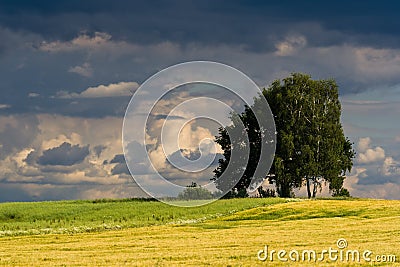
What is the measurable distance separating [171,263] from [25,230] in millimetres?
29953

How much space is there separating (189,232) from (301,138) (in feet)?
141

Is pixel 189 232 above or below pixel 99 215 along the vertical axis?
below

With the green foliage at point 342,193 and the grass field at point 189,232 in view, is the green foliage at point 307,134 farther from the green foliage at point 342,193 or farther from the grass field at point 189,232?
the grass field at point 189,232

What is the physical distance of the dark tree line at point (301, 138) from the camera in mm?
86375

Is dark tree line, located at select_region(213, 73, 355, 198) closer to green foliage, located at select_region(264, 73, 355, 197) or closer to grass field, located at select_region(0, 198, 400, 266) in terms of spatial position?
green foliage, located at select_region(264, 73, 355, 197)

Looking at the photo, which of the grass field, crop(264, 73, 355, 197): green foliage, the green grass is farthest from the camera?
crop(264, 73, 355, 197): green foliage

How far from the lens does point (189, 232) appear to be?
4753 cm

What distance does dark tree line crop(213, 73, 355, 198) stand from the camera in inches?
3401

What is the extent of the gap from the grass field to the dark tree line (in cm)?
1543

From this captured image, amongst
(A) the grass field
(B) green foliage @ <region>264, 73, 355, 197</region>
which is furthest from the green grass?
(B) green foliage @ <region>264, 73, 355, 197</region>

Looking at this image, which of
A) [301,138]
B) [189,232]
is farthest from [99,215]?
[301,138]

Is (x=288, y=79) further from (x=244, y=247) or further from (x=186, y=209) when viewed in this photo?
(x=244, y=247)

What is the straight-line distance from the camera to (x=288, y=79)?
292 ft

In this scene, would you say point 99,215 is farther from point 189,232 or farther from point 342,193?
point 342,193
